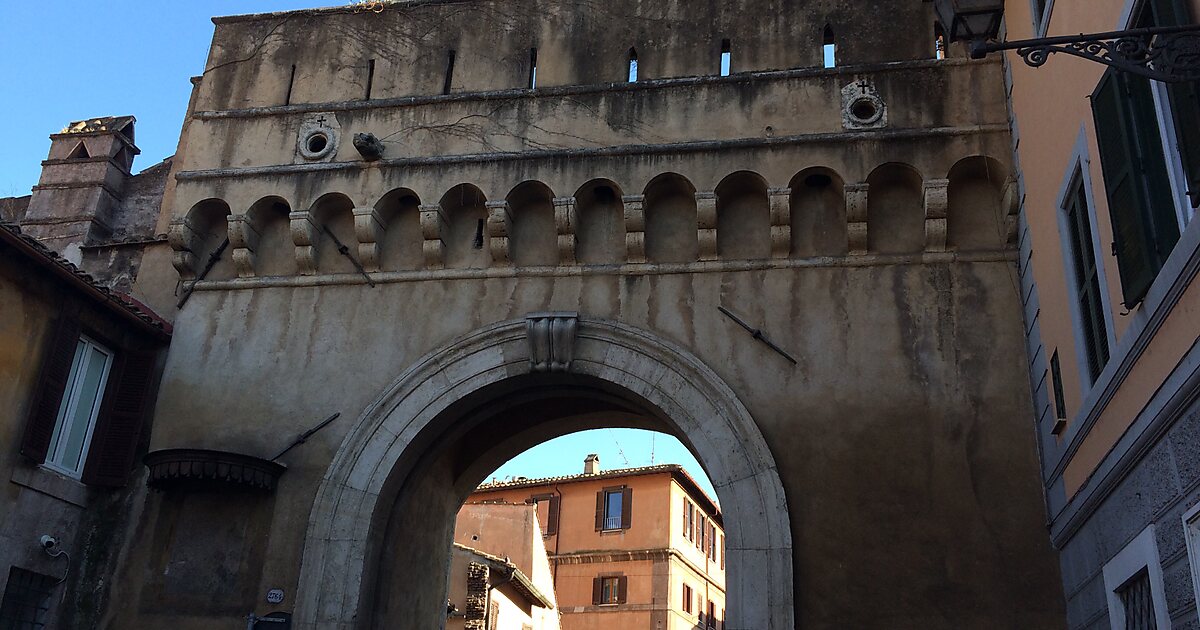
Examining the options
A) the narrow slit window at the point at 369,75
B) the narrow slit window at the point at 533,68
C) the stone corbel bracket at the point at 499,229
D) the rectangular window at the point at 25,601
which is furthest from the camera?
the narrow slit window at the point at 369,75

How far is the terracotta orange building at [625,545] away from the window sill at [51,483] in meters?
21.4

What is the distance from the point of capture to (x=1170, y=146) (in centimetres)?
594

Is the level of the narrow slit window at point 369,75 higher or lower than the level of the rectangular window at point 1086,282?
higher

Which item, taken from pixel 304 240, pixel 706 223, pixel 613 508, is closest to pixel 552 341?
pixel 706 223

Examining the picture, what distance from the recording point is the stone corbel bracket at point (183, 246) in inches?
463

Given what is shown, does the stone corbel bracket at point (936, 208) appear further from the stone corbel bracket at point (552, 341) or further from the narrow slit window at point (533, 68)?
the narrow slit window at point (533, 68)

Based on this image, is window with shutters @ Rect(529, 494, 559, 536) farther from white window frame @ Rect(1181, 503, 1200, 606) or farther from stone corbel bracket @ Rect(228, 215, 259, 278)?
white window frame @ Rect(1181, 503, 1200, 606)

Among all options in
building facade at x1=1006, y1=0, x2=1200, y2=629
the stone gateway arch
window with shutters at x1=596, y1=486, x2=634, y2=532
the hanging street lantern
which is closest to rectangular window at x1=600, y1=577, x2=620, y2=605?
window with shutters at x1=596, y1=486, x2=634, y2=532

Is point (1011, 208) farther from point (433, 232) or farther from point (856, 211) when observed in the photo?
point (433, 232)

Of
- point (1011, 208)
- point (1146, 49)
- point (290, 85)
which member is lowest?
point (1146, 49)

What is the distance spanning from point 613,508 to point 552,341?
23.3 meters

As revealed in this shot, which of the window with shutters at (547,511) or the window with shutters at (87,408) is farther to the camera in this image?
the window with shutters at (547,511)

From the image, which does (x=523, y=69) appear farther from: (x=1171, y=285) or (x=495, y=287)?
(x=1171, y=285)

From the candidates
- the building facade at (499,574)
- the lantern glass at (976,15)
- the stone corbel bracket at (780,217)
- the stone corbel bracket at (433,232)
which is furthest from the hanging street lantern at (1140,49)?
the building facade at (499,574)
